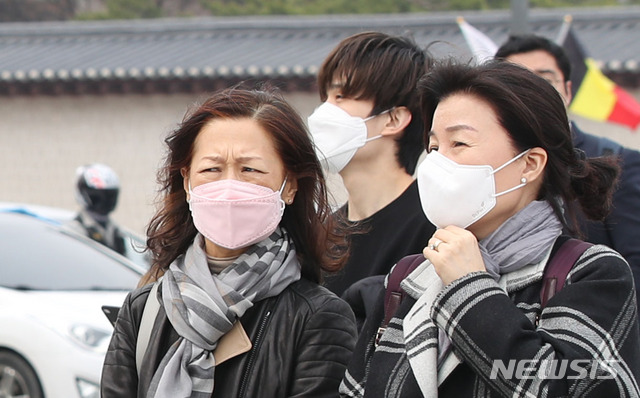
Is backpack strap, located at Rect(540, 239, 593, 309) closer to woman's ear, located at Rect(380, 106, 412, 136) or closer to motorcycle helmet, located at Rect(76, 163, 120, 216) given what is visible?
woman's ear, located at Rect(380, 106, 412, 136)

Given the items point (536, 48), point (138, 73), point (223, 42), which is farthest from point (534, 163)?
point (223, 42)

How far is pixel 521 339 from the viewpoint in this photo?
2221 mm

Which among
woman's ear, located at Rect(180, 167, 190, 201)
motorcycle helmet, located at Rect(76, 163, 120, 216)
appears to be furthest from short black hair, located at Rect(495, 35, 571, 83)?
motorcycle helmet, located at Rect(76, 163, 120, 216)

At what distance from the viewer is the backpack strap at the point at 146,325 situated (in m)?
2.75

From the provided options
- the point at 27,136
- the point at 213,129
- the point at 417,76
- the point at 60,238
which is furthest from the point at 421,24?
the point at 213,129

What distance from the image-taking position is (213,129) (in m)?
2.87

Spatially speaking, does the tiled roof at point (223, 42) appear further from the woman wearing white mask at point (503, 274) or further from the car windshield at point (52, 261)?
the woman wearing white mask at point (503, 274)

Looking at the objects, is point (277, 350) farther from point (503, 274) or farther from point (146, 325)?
point (503, 274)

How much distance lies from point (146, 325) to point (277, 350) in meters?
0.37

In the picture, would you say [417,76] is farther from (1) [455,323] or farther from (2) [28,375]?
(2) [28,375]

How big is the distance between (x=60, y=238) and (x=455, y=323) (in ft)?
16.8

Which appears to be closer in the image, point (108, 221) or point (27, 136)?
point (108, 221)

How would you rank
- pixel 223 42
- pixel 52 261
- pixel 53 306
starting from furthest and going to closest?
1. pixel 223 42
2. pixel 52 261
3. pixel 53 306

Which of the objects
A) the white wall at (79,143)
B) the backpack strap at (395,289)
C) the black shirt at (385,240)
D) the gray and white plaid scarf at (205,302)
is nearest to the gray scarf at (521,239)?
the backpack strap at (395,289)
